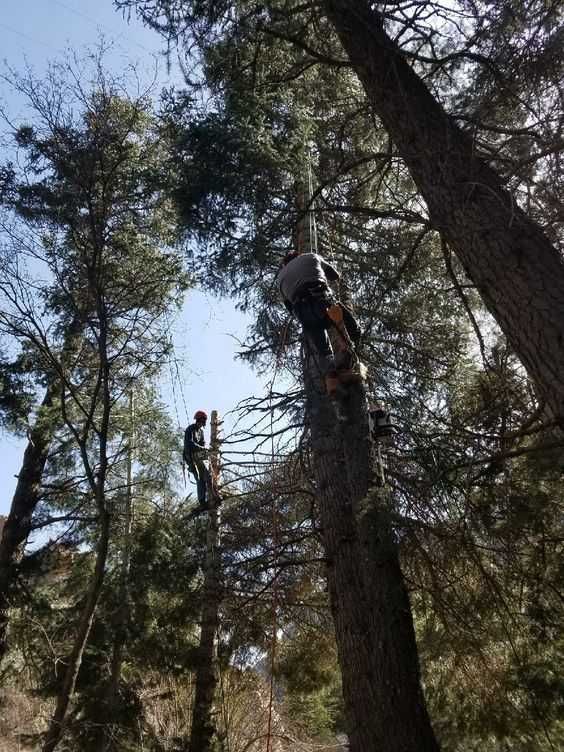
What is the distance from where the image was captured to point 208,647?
26.8ft

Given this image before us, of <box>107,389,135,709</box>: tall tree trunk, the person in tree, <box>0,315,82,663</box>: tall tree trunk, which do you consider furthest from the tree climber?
<box>107,389,135,709</box>: tall tree trunk

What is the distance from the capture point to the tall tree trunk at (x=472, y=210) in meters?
3.07

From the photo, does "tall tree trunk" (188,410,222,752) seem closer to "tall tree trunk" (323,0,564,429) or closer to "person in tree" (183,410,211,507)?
"person in tree" (183,410,211,507)

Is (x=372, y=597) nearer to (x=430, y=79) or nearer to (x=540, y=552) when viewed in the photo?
(x=540, y=552)

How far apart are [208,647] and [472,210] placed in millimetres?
6766

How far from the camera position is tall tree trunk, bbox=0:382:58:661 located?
836cm

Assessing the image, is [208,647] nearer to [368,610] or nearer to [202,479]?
[202,479]

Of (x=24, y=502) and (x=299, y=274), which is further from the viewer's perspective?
(x=24, y=502)

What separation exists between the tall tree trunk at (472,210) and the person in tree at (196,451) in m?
4.27

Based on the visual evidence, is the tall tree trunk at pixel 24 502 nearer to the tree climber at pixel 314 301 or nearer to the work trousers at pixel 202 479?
Result: the work trousers at pixel 202 479

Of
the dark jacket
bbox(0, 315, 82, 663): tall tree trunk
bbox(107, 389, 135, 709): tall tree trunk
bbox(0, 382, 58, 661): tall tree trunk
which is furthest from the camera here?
bbox(107, 389, 135, 709): tall tree trunk

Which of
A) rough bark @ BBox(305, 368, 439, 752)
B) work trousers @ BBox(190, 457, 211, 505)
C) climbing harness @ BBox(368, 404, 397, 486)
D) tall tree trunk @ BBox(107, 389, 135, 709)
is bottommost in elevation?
rough bark @ BBox(305, 368, 439, 752)

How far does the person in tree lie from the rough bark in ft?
10.2

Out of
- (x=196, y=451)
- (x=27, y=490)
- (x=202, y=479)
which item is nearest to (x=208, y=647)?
(x=202, y=479)
